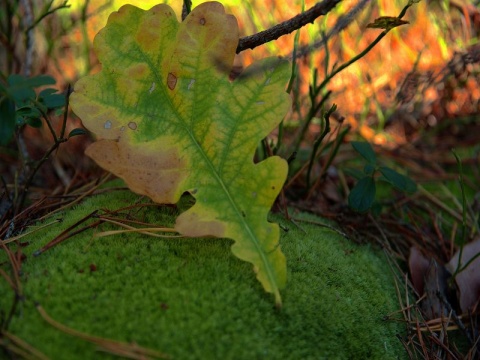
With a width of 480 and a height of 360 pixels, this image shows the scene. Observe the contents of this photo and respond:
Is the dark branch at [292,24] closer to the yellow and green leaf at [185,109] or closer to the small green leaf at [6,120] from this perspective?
the yellow and green leaf at [185,109]

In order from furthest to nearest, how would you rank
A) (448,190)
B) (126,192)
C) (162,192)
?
(448,190), (126,192), (162,192)

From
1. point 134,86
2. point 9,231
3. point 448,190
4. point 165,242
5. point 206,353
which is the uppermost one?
point 134,86

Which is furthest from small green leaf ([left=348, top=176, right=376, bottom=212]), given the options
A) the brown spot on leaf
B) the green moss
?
the brown spot on leaf

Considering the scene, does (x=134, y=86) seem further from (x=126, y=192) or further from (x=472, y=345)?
(x=472, y=345)

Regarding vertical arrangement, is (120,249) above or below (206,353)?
above

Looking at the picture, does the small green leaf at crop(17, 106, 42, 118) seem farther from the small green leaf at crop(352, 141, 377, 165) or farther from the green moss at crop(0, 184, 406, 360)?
the small green leaf at crop(352, 141, 377, 165)

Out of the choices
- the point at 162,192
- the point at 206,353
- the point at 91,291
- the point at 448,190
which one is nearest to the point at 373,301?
the point at 206,353
